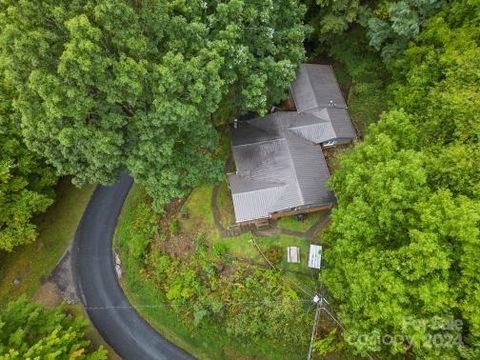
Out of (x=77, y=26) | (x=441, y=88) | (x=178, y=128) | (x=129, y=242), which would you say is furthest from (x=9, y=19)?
(x=441, y=88)

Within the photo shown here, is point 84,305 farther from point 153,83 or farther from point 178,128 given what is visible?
point 153,83

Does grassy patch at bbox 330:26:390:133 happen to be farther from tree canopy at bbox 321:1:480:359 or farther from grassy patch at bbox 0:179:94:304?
grassy patch at bbox 0:179:94:304

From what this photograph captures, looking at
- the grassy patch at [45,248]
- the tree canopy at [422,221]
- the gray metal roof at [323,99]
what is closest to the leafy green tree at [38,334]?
the grassy patch at [45,248]

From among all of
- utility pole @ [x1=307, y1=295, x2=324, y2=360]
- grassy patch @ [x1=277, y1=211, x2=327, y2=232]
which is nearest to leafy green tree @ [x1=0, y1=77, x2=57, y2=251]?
grassy patch @ [x1=277, y1=211, x2=327, y2=232]

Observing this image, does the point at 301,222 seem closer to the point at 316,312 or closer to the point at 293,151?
the point at 293,151

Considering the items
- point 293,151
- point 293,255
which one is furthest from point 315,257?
point 293,151

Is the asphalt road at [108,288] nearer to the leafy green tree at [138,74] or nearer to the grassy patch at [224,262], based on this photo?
the grassy patch at [224,262]
